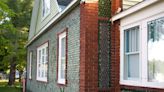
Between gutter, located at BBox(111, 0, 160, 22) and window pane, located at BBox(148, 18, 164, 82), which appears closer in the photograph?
window pane, located at BBox(148, 18, 164, 82)

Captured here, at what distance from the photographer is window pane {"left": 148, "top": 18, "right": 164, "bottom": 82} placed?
6840 mm

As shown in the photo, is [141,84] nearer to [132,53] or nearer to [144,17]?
[132,53]

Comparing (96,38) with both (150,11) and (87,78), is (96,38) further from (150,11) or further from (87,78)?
(150,11)

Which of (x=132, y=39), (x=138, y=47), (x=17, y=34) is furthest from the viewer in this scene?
(x=17, y=34)

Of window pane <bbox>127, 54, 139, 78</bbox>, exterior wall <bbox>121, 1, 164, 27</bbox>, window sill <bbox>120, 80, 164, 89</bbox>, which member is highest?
exterior wall <bbox>121, 1, 164, 27</bbox>

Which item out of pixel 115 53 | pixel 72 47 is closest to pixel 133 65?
pixel 115 53

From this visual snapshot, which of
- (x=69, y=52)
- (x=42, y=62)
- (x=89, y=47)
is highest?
(x=89, y=47)

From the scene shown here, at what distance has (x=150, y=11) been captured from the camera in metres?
7.21

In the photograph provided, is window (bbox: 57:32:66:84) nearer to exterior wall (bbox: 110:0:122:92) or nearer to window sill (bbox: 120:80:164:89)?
exterior wall (bbox: 110:0:122:92)

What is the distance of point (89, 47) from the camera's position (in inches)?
343

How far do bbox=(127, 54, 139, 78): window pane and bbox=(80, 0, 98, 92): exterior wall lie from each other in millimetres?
1019

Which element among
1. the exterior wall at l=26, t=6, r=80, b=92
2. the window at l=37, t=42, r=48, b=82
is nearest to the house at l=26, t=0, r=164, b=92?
the exterior wall at l=26, t=6, r=80, b=92

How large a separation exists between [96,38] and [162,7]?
2.60m

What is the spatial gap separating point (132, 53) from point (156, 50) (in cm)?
113
